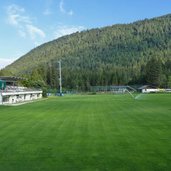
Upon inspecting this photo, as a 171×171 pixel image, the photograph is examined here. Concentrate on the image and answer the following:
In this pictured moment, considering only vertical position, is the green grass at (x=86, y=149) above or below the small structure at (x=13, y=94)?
below

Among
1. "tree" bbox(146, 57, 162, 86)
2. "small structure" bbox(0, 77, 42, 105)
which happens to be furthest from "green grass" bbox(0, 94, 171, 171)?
"tree" bbox(146, 57, 162, 86)

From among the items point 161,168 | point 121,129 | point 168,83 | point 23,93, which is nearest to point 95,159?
point 161,168

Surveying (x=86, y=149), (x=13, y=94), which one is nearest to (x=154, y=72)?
(x=13, y=94)

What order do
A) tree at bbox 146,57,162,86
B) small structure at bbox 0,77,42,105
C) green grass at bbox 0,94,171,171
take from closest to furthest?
green grass at bbox 0,94,171,171 < small structure at bbox 0,77,42,105 < tree at bbox 146,57,162,86

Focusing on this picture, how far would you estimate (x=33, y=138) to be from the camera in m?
22.8

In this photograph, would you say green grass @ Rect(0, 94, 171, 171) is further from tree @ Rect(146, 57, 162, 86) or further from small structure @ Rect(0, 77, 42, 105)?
tree @ Rect(146, 57, 162, 86)

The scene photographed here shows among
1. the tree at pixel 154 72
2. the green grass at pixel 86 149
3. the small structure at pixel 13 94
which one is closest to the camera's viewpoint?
the green grass at pixel 86 149

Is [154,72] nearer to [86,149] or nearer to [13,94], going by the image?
[13,94]

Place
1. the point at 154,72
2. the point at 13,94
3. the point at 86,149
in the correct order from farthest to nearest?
the point at 154,72 → the point at 13,94 → the point at 86,149

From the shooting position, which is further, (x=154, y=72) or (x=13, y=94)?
(x=154, y=72)

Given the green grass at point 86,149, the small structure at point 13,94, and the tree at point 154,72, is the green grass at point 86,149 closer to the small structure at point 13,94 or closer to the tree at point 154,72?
the small structure at point 13,94

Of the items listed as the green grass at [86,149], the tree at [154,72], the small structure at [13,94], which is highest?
the tree at [154,72]

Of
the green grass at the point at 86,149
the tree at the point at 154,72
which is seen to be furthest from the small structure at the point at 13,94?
the tree at the point at 154,72

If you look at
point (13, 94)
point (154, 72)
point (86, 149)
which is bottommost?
point (86, 149)
